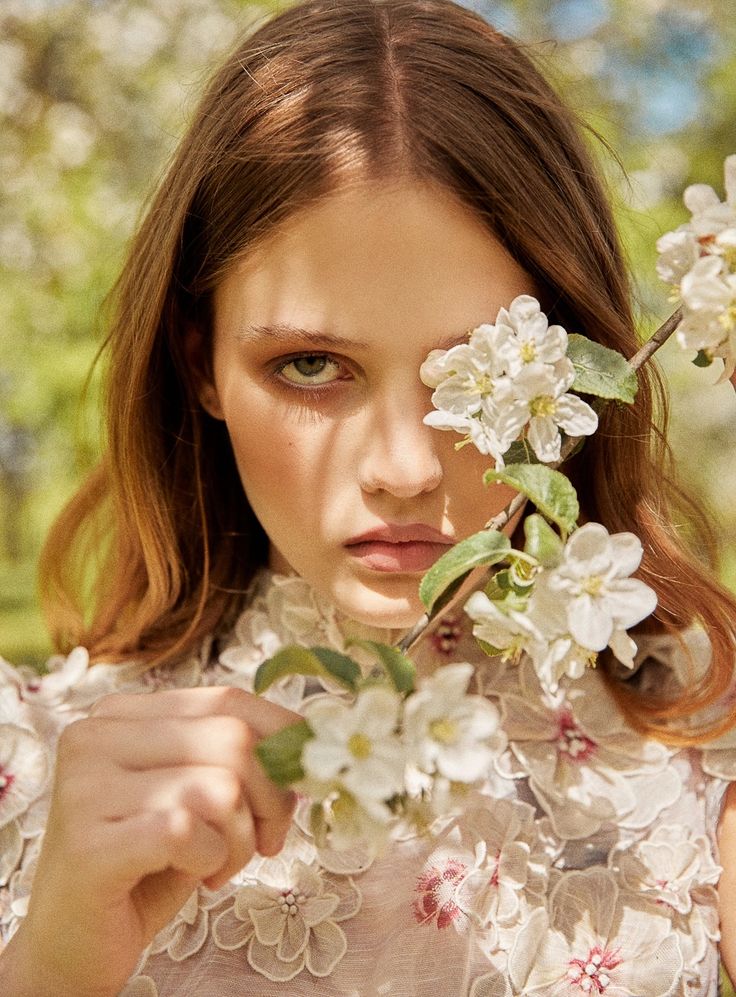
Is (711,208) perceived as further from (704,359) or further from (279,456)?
(279,456)

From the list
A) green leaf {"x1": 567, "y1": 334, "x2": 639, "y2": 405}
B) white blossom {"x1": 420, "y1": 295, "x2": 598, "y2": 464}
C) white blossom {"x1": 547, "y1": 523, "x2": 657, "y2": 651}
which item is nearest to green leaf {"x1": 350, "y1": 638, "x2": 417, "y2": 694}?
white blossom {"x1": 547, "y1": 523, "x2": 657, "y2": 651}

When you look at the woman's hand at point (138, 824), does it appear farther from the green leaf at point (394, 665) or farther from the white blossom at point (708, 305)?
the white blossom at point (708, 305)

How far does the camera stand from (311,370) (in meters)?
1.25

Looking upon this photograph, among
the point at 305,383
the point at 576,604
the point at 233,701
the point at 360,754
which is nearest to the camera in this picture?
the point at 360,754

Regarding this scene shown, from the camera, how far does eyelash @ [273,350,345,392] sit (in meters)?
1.22

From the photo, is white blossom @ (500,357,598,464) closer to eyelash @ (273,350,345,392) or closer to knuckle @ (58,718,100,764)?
eyelash @ (273,350,345,392)

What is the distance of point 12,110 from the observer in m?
3.12

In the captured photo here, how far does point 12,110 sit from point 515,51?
215cm

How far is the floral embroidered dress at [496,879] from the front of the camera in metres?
1.30

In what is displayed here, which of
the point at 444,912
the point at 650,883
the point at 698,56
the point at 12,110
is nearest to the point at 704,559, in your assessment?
the point at 650,883

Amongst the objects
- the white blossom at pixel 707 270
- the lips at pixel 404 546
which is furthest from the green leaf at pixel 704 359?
the lips at pixel 404 546

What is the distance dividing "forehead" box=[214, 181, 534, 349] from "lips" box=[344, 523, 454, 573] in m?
0.20

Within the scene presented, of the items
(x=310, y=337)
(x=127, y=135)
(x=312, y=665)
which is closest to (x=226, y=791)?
(x=312, y=665)

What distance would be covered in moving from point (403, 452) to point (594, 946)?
644 millimetres
